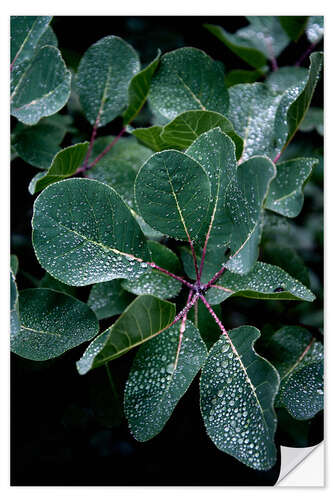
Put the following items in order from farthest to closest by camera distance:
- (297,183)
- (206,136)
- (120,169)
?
(120,169)
(297,183)
(206,136)

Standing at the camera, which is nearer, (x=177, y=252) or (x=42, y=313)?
(x=42, y=313)

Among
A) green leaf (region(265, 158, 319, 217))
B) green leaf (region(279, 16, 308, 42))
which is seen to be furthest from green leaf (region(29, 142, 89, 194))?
green leaf (region(279, 16, 308, 42))

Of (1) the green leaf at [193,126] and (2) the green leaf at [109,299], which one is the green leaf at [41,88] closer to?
(1) the green leaf at [193,126]

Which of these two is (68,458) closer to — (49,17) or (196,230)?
(196,230)
